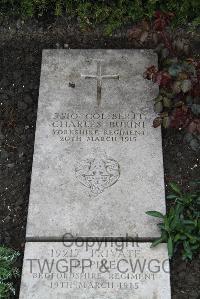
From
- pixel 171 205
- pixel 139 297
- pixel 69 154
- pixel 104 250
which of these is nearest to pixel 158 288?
pixel 139 297

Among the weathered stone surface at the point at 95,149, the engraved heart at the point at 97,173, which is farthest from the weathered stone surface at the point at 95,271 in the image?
the engraved heart at the point at 97,173

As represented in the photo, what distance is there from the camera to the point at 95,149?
4.29m

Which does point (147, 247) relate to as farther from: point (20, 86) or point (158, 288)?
point (20, 86)

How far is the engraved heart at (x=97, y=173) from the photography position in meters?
4.12

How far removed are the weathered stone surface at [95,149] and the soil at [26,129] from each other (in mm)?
229

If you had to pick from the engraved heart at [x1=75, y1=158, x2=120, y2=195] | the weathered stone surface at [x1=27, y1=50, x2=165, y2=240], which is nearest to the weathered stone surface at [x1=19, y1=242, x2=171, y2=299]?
the weathered stone surface at [x1=27, y1=50, x2=165, y2=240]

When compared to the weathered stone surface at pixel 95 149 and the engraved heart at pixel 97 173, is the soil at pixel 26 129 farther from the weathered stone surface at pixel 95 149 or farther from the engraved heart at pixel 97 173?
the engraved heart at pixel 97 173

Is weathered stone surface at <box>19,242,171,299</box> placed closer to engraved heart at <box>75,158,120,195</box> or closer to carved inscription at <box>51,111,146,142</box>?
engraved heart at <box>75,158,120,195</box>

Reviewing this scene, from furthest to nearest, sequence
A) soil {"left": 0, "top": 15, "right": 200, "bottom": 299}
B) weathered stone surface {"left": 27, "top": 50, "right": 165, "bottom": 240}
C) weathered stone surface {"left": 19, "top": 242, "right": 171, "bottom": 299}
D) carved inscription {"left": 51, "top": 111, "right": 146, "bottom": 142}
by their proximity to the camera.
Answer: carved inscription {"left": 51, "top": 111, "right": 146, "bottom": 142} → soil {"left": 0, "top": 15, "right": 200, "bottom": 299} → weathered stone surface {"left": 27, "top": 50, "right": 165, "bottom": 240} → weathered stone surface {"left": 19, "top": 242, "right": 171, "bottom": 299}

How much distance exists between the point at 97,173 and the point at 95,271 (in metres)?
0.80

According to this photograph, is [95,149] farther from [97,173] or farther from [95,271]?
[95,271]

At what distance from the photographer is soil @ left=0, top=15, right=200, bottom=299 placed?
13.5 feet

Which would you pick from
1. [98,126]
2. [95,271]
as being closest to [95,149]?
[98,126]

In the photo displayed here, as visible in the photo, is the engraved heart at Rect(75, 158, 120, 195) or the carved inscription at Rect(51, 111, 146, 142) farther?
the carved inscription at Rect(51, 111, 146, 142)
